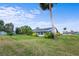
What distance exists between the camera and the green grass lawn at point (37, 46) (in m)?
2.64

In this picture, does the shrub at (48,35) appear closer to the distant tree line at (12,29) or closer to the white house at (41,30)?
the white house at (41,30)

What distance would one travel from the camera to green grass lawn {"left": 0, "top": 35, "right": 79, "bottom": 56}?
2639 millimetres

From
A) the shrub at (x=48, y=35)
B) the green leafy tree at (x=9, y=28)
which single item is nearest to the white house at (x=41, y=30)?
the shrub at (x=48, y=35)

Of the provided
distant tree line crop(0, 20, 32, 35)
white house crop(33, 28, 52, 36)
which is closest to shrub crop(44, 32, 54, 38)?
white house crop(33, 28, 52, 36)

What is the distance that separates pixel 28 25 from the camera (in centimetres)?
264

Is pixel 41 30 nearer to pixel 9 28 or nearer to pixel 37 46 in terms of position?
pixel 37 46

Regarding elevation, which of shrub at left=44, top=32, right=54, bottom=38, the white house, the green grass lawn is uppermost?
the white house

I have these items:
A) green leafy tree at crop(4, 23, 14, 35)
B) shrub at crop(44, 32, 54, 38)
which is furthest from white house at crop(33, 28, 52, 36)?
green leafy tree at crop(4, 23, 14, 35)

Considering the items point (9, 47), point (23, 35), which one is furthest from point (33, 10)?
point (9, 47)

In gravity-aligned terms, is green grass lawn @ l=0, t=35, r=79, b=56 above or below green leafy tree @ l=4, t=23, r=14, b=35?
below

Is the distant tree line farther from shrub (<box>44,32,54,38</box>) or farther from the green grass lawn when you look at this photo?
shrub (<box>44,32,54,38</box>)

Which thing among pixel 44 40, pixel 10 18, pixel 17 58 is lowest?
pixel 17 58

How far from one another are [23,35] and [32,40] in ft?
0.32

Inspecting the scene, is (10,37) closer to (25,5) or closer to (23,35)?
(23,35)
